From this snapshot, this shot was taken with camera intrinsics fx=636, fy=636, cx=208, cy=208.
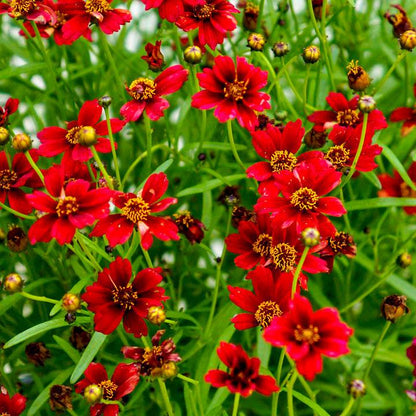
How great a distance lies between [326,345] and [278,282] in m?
0.13

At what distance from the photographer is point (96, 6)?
33.1 inches

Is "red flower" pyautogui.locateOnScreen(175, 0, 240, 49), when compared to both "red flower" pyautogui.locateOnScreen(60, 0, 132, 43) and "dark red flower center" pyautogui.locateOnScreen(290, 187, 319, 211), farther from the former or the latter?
"dark red flower center" pyautogui.locateOnScreen(290, 187, 319, 211)

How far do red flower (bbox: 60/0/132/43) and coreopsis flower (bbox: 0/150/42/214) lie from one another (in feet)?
0.55

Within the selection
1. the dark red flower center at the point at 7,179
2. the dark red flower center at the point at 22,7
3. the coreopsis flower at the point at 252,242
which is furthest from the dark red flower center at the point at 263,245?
the dark red flower center at the point at 22,7

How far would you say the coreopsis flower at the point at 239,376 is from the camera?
0.60m

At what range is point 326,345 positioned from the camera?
1.84ft

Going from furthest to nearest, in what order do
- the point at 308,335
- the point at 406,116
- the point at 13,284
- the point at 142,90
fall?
1. the point at 406,116
2. the point at 142,90
3. the point at 13,284
4. the point at 308,335

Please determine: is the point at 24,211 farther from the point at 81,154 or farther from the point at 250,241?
the point at 250,241

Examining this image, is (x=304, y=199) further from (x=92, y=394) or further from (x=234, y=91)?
(x=92, y=394)

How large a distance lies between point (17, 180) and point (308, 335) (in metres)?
0.44

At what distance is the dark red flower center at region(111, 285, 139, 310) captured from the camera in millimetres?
700

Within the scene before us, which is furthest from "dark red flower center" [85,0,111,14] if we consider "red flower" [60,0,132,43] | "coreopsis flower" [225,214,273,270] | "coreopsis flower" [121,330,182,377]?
"coreopsis flower" [121,330,182,377]

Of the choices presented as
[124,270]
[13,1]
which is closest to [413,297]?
[124,270]

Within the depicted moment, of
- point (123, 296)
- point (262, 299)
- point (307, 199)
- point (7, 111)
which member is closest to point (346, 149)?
point (307, 199)
